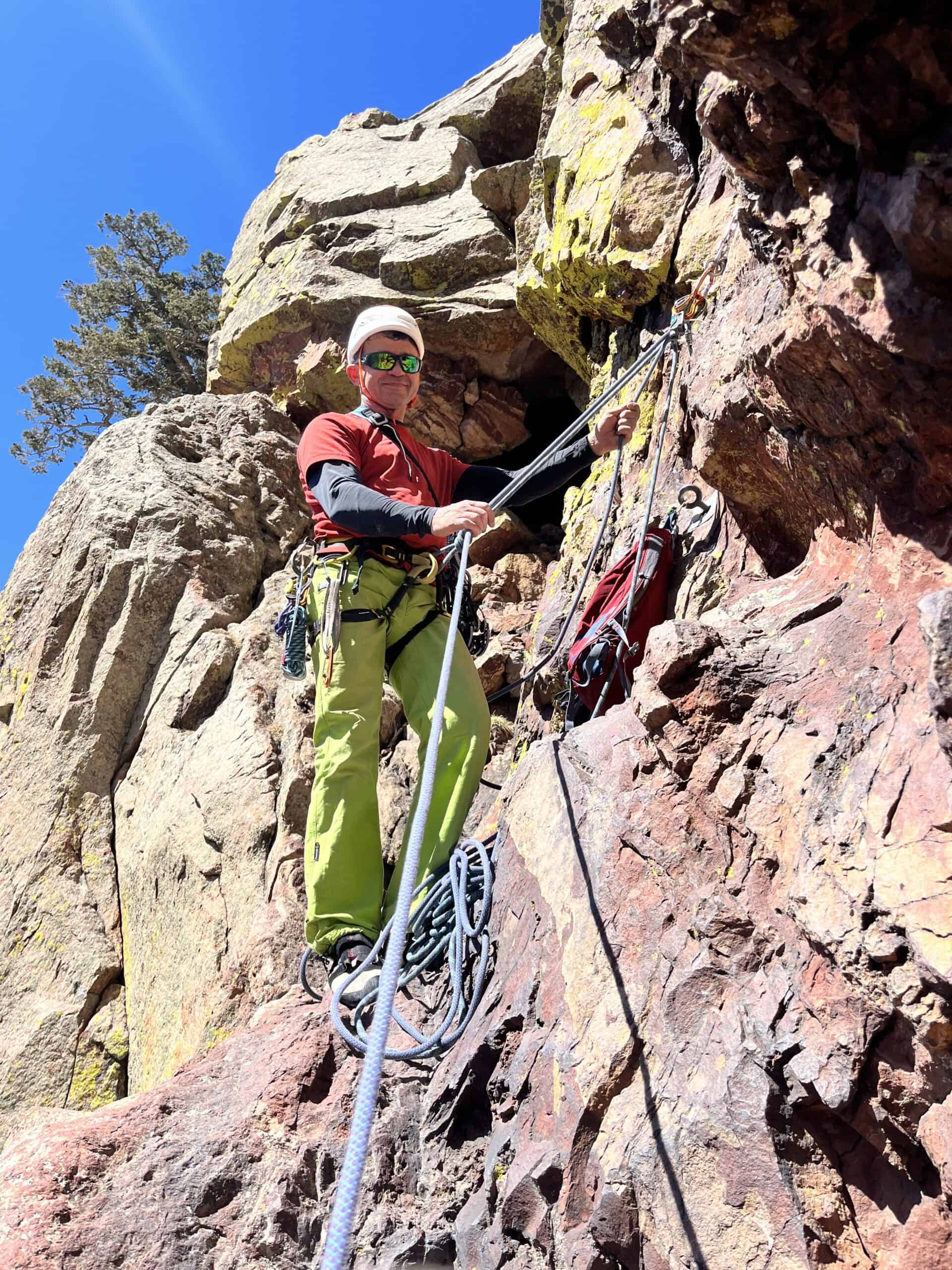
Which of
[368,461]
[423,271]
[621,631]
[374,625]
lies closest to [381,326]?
[368,461]

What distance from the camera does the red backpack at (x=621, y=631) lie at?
4.14 m

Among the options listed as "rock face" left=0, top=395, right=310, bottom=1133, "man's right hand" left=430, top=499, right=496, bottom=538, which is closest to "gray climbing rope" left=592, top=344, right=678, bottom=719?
"man's right hand" left=430, top=499, right=496, bottom=538

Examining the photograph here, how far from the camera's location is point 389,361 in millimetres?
4961

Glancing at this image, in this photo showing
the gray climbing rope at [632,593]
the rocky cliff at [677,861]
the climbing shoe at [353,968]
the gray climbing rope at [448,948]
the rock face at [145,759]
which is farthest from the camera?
the rock face at [145,759]

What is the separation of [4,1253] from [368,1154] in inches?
45.7

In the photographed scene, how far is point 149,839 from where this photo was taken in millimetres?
6305

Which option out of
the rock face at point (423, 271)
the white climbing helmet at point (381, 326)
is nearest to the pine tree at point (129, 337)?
the rock face at point (423, 271)

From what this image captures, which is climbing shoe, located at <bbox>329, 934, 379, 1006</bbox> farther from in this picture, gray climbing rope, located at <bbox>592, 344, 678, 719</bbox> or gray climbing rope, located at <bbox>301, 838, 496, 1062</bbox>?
gray climbing rope, located at <bbox>592, 344, 678, 719</bbox>

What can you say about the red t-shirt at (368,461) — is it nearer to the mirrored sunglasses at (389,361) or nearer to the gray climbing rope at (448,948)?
the mirrored sunglasses at (389,361)

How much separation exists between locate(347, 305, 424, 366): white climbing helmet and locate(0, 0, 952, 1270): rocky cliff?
1384 mm

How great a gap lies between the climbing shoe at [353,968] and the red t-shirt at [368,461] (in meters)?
1.78

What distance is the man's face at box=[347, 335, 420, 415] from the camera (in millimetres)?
4957

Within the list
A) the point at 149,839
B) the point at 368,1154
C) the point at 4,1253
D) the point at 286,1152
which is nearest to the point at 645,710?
the point at 368,1154

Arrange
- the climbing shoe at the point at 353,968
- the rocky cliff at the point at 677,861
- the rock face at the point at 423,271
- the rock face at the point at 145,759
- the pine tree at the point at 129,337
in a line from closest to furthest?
1. the rocky cliff at the point at 677,861
2. the climbing shoe at the point at 353,968
3. the rock face at the point at 145,759
4. the rock face at the point at 423,271
5. the pine tree at the point at 129,337
